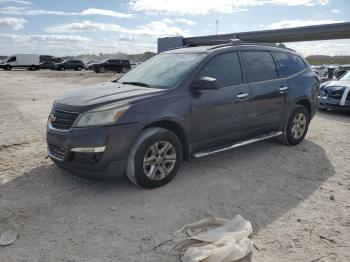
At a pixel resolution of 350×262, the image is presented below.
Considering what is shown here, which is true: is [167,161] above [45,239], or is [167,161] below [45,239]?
above

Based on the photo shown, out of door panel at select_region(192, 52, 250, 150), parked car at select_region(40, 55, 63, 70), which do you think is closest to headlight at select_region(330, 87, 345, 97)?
door panel at select_region(192, 52, 250, 150)

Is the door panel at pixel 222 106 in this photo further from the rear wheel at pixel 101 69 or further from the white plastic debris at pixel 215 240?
the rear wheel at pixel 101 69

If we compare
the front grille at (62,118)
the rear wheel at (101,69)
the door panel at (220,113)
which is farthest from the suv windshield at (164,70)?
the rear wheel at (101,69)

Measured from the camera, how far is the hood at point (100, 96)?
429cm

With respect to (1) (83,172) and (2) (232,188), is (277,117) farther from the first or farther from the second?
(1) (83,172)

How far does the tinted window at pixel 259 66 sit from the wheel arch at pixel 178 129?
157 centimetres

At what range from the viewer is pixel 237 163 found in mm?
5609

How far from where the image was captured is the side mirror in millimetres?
4664

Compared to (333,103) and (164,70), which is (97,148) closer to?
(164,70)

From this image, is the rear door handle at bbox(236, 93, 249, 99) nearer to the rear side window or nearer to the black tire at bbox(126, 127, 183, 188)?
the rear side window

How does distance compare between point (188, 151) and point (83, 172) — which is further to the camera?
point (188, 151)

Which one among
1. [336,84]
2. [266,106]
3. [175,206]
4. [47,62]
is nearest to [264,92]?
[266,106]

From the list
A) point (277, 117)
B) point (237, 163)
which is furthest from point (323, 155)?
point (237, 163)

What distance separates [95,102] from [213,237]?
2133mm
